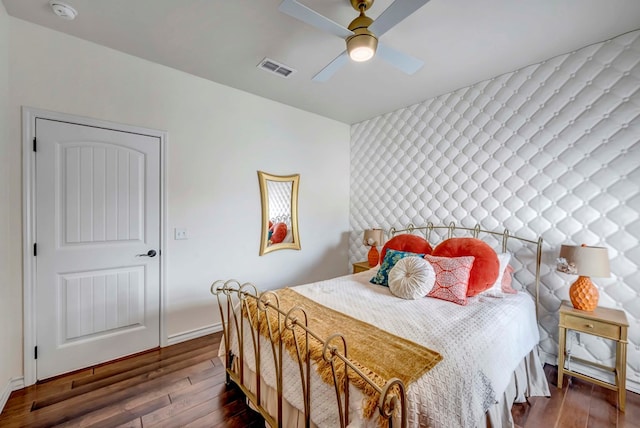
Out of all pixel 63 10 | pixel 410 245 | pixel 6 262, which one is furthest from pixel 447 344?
pixel 63 10

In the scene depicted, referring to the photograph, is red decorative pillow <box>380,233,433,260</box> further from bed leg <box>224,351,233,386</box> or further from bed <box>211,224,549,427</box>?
bed leg <box>224,351,233,386</box>

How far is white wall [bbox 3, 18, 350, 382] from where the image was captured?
2076mm

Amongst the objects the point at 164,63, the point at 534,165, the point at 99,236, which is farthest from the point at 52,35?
the point at 534,165

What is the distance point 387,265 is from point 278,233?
150 cm

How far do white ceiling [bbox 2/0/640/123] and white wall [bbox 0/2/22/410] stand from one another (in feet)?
1.44

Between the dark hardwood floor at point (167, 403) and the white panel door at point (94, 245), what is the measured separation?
0.87ft

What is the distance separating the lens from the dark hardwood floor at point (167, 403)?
1.72 metres

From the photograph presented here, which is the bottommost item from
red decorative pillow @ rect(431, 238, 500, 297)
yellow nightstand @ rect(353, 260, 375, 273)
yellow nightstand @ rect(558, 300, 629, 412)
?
yellow nightstand @ rect(558, 300, 629, 412)

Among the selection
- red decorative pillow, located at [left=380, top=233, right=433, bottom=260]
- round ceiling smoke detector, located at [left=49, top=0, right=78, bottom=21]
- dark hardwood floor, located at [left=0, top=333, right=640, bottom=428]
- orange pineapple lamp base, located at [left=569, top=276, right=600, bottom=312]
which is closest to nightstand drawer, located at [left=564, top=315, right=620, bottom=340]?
orange pineapple lamp base, located at [left=569, top=276, right=600, bottom=312]

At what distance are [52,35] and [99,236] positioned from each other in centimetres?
164

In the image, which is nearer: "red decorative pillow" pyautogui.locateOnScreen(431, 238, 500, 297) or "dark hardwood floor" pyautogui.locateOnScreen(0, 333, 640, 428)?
"dark hardwood floor" pyautogui.locateOnScreen(0, 333, 640, 428)

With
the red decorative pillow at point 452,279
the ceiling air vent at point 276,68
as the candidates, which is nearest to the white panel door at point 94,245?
the ceiling air vent at point 276,68

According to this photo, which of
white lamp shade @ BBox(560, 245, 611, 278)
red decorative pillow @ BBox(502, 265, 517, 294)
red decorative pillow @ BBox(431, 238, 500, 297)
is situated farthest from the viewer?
red decorative pillow @ BBox(502, 265, 517, 294)

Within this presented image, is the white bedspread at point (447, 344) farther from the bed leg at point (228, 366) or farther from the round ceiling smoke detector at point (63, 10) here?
the round ceiling smoke detector at point (63, 10)
